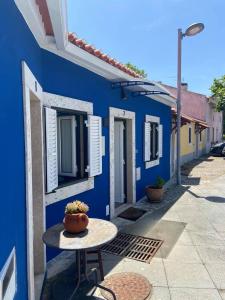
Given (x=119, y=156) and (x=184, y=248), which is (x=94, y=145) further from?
(x=184, y=248)

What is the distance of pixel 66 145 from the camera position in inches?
215

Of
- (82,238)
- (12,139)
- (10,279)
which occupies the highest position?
(12,139)

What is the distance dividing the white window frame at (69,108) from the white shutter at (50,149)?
7.2 inches

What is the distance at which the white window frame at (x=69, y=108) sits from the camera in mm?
4383

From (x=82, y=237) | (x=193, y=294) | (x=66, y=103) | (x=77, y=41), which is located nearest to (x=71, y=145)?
(x=66, y=103)

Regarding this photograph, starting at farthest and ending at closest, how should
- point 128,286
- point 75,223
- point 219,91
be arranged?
point 219,91, point 128,286, point 75,223

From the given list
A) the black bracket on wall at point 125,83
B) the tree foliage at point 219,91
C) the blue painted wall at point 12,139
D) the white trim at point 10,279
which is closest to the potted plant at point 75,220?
the blue painted wall at point 12,139

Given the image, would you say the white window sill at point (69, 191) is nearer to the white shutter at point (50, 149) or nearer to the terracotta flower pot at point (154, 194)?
the white shutter at point (50, 149)

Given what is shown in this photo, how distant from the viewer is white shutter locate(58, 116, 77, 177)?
5375mm

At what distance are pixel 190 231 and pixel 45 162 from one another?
362 centimetres

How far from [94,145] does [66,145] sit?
1.84 ft

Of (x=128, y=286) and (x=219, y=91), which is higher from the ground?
(x=219, y=91)

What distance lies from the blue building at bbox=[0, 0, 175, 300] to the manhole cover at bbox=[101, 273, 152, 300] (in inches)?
41.0

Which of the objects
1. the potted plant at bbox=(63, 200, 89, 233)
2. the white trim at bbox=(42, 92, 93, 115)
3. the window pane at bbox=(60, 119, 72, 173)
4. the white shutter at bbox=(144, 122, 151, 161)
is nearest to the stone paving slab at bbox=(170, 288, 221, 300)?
the potted plant at bbox=(63, 200, 89, 233)
